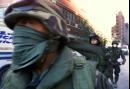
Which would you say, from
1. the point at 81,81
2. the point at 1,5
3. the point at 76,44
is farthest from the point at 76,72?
the point at 1,5

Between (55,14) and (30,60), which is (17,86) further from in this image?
(55,14)

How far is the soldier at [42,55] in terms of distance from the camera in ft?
5.22

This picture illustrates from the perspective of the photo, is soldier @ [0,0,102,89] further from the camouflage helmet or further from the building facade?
the building facade

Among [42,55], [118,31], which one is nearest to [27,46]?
[42,55]

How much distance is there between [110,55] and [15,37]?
774 centimetres

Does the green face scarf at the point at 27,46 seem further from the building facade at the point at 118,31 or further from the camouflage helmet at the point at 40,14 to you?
the building facade at the point at 118,31

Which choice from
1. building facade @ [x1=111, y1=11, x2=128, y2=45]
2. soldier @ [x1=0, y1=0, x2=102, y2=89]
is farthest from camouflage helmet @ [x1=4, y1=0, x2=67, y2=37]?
building facade @ [x1=111, y1=11, x2=128, y2=45]

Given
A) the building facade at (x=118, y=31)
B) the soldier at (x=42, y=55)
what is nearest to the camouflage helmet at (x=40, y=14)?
the soldier at (x=42, y=55)

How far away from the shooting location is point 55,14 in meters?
1.68

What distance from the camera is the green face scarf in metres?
1.61

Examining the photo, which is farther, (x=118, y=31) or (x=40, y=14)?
(x=118, y=31)

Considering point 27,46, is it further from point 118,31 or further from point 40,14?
point 118,31

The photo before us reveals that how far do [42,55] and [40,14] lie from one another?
0.60 feet

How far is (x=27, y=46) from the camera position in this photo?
1646mm
